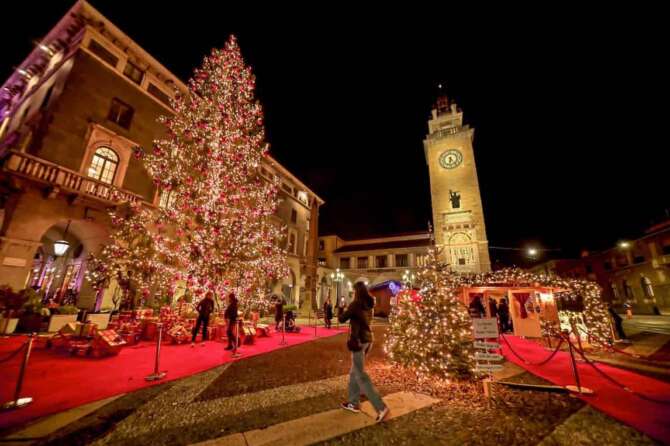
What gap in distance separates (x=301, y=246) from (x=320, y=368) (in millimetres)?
23197

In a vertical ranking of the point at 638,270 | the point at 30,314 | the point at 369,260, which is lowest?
the point at 30,314

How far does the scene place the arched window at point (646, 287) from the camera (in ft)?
85.1

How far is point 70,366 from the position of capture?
230 inches

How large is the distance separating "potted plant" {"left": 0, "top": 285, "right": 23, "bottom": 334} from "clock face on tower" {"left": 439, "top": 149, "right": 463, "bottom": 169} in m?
38.6

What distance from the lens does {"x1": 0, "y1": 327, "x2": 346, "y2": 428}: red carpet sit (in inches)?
158

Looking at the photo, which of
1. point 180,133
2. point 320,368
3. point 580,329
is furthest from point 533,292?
point 180,133

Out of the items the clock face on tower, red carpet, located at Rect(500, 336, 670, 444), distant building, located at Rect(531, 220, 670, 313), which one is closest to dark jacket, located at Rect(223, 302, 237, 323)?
red carpet, located at Rect(500, 336, 670, 444)

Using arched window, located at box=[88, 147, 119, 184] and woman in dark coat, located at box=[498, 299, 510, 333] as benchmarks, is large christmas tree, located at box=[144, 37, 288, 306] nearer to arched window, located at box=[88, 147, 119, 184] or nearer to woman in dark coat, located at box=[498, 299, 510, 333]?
arched window, located at box=[88, 147, 119, 184]

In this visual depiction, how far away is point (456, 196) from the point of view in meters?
33.4

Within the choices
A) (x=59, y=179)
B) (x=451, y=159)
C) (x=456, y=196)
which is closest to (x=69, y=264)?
(x=59, y=179)

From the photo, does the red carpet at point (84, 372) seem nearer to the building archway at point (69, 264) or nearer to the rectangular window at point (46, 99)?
the building archway at point (69, 264)

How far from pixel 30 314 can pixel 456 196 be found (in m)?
36.8

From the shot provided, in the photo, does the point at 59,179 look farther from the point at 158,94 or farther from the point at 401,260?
the point at 401,260

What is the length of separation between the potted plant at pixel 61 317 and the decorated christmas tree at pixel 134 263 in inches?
45.7
